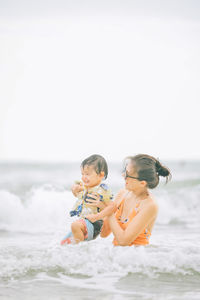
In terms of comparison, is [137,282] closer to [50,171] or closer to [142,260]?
[142,260]

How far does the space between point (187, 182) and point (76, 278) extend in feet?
36.1

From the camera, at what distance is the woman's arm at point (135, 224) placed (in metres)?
3.42

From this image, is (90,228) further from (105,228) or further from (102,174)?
(102,174)

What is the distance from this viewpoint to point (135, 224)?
3414 mm

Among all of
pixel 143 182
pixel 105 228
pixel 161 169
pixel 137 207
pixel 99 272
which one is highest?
pixel 161 169

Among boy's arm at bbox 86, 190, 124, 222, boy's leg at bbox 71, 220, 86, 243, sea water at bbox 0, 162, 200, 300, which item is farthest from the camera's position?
boy's leg at bbox 71, 220, 86, 243

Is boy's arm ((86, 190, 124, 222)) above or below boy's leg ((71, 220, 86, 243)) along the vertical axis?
above

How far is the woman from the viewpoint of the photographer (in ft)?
11.2

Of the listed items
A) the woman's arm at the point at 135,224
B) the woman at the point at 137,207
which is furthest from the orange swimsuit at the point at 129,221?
the woman's arm at the point at 135,224

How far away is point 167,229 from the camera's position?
744 centimetres

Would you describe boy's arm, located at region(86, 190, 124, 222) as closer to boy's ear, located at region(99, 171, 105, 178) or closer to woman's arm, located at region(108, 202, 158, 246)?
woman's arm, located at region(108, 202, 158, 246)

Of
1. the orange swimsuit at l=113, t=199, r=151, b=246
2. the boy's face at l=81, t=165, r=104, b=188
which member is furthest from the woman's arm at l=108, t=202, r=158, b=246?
the boy's face at l=81, t=165, r=104, b=188

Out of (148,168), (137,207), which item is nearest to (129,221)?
(137,207)

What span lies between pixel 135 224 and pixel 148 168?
47 cm
